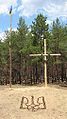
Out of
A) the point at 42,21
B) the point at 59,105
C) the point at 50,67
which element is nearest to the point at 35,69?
the point at 50,67

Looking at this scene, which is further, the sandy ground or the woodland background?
the woodland background

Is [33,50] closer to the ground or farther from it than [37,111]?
farther from it

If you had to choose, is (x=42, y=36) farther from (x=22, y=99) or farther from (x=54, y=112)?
(x=54, y=112)

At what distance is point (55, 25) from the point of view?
3641 cm

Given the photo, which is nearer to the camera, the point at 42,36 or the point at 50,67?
the point at 42,36

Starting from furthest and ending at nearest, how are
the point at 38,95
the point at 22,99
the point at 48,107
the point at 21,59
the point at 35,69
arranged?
1. the point at 35,69
2. the point at 21,59
3. the point at 38,95
4. the point at 22,99
5. the point at 48,107

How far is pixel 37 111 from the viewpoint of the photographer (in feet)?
51.9

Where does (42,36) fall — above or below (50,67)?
above

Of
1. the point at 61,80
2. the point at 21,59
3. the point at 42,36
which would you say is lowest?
the point at 61,80

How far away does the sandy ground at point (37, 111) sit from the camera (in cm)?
1494

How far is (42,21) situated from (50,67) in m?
6.68

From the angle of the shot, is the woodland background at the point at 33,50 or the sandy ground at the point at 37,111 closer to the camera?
the sandy ground at the point at 37,111

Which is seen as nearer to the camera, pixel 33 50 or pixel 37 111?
pixel 37 111

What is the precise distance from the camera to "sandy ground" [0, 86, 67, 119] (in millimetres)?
14936
